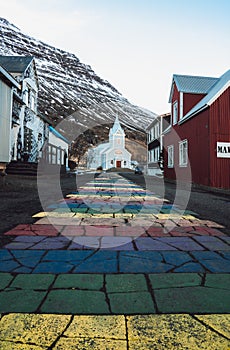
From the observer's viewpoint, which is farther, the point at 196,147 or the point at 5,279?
the point at 196,147

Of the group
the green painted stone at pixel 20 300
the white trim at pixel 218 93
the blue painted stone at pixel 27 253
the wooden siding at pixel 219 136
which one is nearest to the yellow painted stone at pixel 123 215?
the blue painted stone at pixel 27 253

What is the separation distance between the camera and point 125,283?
189 centimetres

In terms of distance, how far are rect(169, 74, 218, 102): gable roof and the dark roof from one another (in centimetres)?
982

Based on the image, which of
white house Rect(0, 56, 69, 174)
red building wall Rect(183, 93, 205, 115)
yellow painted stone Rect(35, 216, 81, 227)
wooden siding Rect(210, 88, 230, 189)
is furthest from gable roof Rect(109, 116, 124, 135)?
yellow painted stone Rect(35, 216, 81, 227)

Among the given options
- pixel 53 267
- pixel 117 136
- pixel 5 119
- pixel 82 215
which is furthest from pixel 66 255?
pixel 117 136

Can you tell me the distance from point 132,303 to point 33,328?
62cm

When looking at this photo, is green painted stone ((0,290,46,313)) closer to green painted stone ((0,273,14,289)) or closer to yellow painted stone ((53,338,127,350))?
green painted stone ((0,273,14,289))

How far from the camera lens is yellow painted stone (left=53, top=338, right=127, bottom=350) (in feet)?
3.99

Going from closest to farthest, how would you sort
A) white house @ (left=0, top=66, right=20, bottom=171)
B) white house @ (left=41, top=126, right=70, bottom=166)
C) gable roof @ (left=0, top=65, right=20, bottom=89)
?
gable roof @ (left=0, top=65, right=20, bottom=89) < white house @ (left=0, top=66, right=20, bottom=171) < white house @ (left=41, top=126, right=70, bottom=166)

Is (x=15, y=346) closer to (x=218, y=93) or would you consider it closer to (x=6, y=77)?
(x=6, y=77)

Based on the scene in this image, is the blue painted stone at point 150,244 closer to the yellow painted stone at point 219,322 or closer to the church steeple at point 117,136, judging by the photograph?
the yellow painted stone at point 219,322

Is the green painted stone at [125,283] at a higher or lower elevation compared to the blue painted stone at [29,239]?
Result: lower

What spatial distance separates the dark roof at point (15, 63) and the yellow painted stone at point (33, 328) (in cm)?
1627

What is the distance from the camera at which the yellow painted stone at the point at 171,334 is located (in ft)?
4.08
